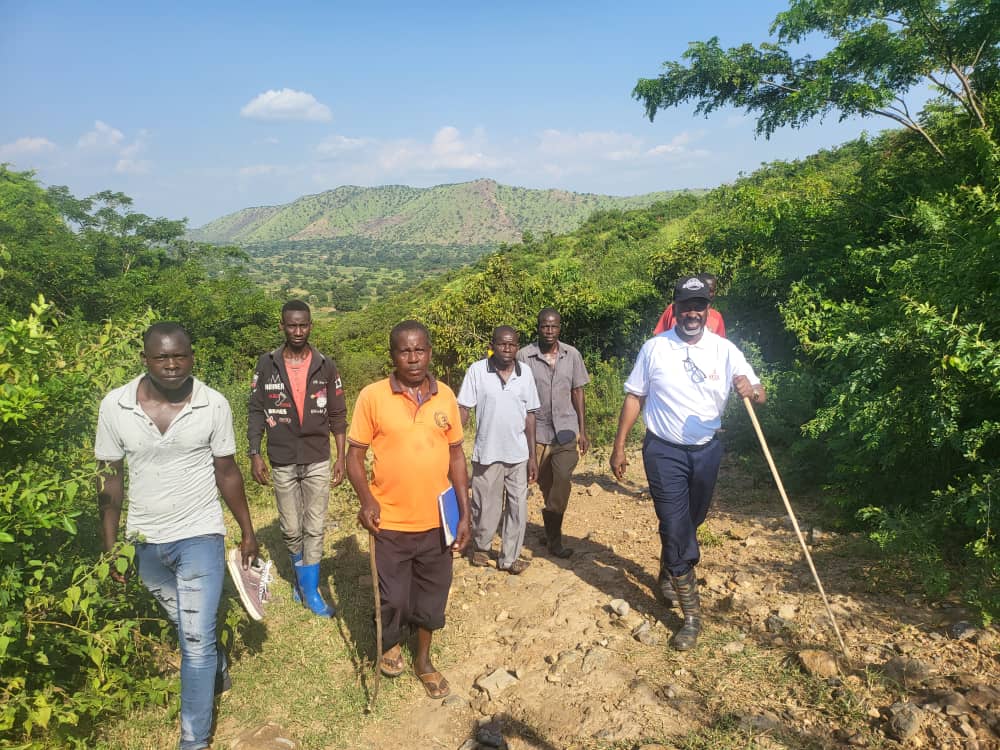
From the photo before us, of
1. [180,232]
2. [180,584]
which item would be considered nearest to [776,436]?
[180,584]

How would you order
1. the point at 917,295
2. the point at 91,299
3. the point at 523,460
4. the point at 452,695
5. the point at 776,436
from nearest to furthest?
the point at 452,695
the point at 917,295
the point at 523,460
the point at 776,436
the point at 91,299

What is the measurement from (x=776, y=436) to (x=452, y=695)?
174 inches

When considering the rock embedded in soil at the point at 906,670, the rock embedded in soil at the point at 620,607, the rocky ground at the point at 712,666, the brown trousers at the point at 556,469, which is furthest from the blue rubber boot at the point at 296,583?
the rock embedded in soil at the point at 906,670

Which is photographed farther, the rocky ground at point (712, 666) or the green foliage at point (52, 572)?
the rocky ground at point (712, 666)

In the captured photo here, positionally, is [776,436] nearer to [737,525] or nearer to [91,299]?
[737,525]

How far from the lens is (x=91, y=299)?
21297 millimetres

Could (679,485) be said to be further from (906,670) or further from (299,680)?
(299,680)

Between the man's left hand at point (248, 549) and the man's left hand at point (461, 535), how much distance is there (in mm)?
1040

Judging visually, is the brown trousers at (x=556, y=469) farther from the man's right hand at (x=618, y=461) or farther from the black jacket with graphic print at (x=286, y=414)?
the black jacket with graphic print at (x=286, y=414)

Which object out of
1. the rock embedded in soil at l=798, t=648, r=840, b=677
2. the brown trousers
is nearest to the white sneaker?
the brown trousers

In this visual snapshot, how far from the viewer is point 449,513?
3404 millimetres

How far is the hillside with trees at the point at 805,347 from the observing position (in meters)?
2.72

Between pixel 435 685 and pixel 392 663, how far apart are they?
0.90 ft

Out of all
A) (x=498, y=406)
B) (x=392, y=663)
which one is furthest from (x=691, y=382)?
(x=392, y=663)
